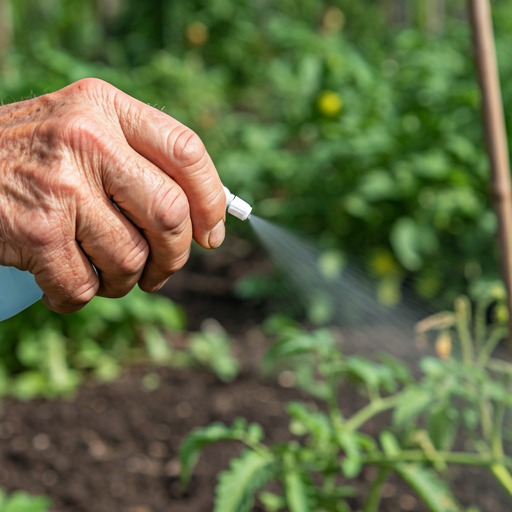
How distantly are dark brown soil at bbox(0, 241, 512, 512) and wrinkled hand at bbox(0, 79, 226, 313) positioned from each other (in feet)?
3.99

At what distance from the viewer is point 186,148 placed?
37.7 inches

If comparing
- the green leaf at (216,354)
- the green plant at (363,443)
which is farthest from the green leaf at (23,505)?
the green leaf at (216,354)

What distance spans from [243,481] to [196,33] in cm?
691

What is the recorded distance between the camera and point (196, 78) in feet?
16.9

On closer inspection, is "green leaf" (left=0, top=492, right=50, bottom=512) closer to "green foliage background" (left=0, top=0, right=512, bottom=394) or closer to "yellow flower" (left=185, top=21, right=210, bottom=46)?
"green foliage background" (left=0, top=0, right=512, bottom=394)

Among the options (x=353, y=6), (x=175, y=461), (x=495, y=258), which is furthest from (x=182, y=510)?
(x=353, y=6)

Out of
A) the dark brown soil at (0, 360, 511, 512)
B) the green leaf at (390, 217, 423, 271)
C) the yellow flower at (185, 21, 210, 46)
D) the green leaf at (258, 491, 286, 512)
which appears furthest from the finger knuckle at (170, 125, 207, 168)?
the yellow flower at (185, 21, 210, 46)

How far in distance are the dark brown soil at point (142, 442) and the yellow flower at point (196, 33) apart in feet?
17.5

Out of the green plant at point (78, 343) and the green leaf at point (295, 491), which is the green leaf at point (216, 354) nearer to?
the green plant at point (78, 343)

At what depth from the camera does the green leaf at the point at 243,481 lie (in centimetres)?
122

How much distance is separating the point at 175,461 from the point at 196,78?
12.5 ft

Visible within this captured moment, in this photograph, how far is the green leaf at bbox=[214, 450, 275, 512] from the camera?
4.00 ft

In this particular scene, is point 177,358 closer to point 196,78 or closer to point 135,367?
point 135,367

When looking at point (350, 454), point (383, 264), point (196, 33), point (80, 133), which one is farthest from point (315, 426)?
point (196, 33)
